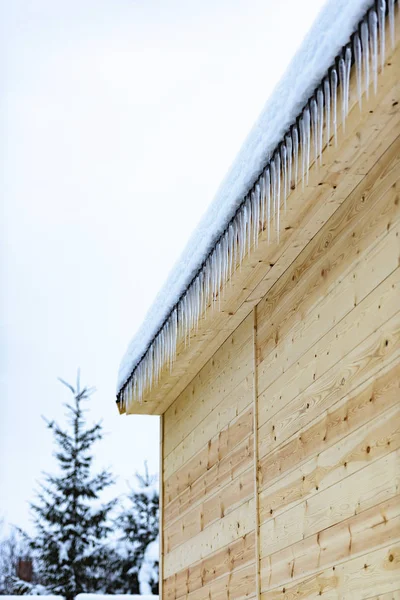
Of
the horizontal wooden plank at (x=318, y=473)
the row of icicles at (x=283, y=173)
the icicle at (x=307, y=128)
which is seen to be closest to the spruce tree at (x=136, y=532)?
the row of icicles at (x=283, y=173)

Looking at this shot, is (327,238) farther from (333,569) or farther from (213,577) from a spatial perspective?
(213,577)

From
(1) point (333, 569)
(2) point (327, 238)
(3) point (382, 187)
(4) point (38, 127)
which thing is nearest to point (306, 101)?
(3) point (382, 187)

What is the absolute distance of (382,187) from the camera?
3.24 metres

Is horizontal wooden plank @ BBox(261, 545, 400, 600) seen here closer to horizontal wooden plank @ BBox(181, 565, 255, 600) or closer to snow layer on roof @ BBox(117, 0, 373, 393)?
horizontal wooden plank @ BBox(181, 565, 255, 600)

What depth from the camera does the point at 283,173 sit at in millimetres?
3273

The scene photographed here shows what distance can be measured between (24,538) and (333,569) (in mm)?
17509

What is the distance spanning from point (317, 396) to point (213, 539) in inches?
62.3

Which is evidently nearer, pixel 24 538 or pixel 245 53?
pixel 24 538

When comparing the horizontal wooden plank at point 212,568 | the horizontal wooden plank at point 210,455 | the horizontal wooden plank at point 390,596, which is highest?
the horizontal wooden plank at point 210,455

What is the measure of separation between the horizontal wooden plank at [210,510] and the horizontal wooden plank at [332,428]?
0.26m

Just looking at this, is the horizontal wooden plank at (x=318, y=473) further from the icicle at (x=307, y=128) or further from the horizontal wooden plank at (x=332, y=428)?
the icicle at (x=307, y=128)

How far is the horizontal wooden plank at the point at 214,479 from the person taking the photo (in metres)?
4.49

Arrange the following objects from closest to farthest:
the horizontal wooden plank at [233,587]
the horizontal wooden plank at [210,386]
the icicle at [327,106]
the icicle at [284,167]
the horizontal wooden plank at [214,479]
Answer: the icicle at [327,106] → the icicle at [284,167] → the horizontal wooden plank at [233,587] → the horizontal wooden plank at [214,479] → the horizontal wooden plank at [210,386]

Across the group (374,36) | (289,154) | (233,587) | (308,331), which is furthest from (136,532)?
(374,36)
